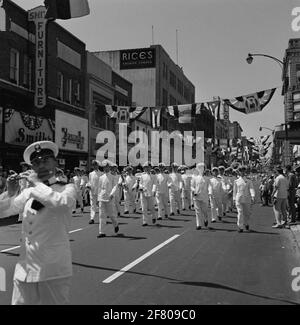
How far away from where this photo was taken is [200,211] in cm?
1448

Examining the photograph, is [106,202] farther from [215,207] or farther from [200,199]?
[215,207]

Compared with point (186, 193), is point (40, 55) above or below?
above

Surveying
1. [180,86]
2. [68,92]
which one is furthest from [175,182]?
[180,86]

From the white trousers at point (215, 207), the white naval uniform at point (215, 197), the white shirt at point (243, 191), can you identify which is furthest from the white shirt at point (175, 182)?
the white shirt at point (243, 191)

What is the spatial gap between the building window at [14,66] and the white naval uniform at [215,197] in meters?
11.8

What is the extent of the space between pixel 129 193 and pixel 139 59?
1554 inches

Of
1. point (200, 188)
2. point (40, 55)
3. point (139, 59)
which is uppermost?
point (139, 59)

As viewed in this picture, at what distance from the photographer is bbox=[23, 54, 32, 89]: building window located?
25172 millimetres

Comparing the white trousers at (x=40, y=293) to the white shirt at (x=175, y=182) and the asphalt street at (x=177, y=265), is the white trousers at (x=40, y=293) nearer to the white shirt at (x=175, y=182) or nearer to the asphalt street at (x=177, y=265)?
the asphalt street at (x=177, y=265)

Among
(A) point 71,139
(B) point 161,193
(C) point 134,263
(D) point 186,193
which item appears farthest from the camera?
(A) point 71,139

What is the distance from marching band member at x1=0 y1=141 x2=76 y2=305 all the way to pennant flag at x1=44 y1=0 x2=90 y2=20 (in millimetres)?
2781

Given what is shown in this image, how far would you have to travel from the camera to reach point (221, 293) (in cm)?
692

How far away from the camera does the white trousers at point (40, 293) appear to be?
4.16 meters

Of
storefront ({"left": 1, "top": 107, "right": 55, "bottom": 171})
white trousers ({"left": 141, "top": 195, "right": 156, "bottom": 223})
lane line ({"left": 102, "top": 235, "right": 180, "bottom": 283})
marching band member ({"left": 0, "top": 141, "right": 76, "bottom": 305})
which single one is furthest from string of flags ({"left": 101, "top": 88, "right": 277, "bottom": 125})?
marching band member ({"left": 0, "top": 141, "right": 76, "bottom": 305})
